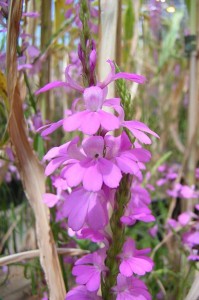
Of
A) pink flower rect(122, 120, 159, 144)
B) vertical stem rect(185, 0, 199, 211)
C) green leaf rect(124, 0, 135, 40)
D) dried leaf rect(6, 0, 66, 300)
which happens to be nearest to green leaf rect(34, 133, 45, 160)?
dried leaf rect(6, 0, 66, 300)

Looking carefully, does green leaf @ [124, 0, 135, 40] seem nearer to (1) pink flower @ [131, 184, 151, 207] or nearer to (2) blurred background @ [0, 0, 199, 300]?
(2) blurred background @ [0, 0, 199, 300]

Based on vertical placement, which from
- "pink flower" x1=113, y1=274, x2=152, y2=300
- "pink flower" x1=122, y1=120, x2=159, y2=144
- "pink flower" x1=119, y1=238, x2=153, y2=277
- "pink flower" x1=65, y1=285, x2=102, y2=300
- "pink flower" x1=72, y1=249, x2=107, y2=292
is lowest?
"pink flower" x1=65, y1=285, x2=102, y2=300

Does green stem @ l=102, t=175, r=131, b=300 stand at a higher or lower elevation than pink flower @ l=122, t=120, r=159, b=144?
lower

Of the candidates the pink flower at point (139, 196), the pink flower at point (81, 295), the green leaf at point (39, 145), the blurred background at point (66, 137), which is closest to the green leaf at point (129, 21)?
the blurred background at point (66, 137)

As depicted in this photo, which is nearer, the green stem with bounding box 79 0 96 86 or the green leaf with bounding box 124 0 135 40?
the green stem with bounding box 79 0 96 86

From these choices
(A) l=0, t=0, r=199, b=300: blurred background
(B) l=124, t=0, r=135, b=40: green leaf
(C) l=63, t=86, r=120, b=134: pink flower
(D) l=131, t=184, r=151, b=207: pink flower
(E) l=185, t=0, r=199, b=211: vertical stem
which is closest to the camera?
(C) l=63, t=86, r=120, b=134: pink flower

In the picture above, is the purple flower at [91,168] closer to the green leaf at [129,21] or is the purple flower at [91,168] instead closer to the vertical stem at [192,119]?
the vertical stem at [192,119]

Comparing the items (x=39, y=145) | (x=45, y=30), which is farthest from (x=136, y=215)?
(x=45, y=30)
